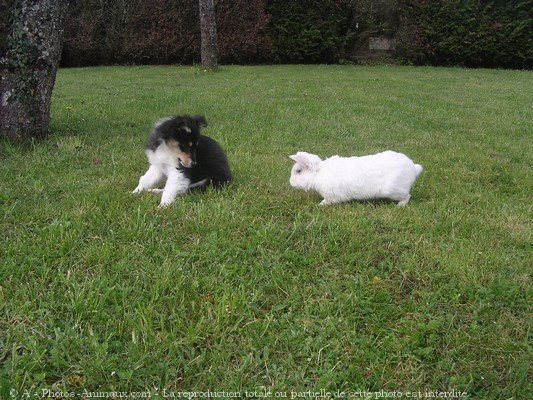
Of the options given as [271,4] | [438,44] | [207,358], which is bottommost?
[207,358]

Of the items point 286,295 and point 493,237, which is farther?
point 493,237

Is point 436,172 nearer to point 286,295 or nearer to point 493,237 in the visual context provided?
point 493,237

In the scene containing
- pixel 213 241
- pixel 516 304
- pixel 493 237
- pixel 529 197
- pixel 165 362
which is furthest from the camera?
pixel 529 197

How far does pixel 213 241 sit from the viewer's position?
3.40m

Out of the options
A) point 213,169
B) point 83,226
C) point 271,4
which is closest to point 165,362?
point 83,226

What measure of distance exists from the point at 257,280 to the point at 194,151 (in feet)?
6.07

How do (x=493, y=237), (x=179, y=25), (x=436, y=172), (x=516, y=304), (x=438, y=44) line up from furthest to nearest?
(x=438, y=44) → (x=179, y=25) → (x=436, y=172) → (x=493, y=237) → (x=516, y=304)

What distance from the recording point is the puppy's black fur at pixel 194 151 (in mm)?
4332

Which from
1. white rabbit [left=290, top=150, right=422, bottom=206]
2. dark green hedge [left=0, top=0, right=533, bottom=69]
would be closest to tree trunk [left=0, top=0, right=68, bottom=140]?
white rabbit [left=290, top=150, right=422, bottom=206]

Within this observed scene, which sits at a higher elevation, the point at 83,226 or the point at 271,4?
the point at 271,4

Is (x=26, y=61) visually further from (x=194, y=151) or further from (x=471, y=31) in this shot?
(x=471, y=31)

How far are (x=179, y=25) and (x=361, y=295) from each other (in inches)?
790

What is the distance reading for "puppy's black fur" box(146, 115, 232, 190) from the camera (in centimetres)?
433

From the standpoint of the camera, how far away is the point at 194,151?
4.41 metres
